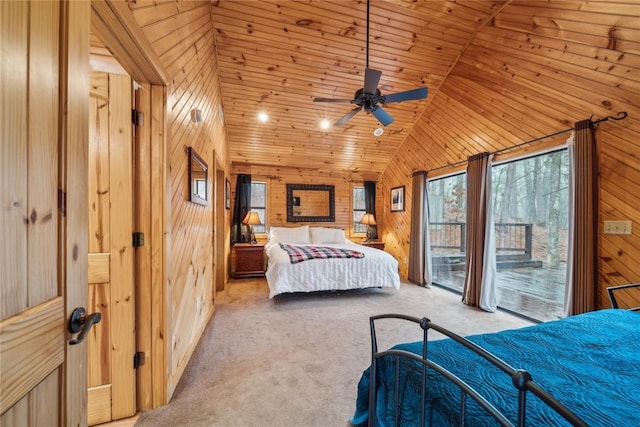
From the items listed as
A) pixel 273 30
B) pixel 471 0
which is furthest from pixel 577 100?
pixel 273 30

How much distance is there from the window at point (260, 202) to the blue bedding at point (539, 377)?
4.42 m

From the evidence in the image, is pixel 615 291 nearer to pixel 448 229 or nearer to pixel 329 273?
pixel 448 229

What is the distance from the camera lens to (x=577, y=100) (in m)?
2.39

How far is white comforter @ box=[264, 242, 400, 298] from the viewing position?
3.45m

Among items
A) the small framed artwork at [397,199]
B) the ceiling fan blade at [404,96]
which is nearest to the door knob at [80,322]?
the ceiling fan blade at [404,96]

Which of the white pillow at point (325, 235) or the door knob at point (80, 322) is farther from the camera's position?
the white pillow at point (325, 235)

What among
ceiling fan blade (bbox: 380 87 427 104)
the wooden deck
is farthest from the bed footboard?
the wooden deck

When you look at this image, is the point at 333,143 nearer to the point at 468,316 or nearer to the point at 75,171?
the point at 468,316

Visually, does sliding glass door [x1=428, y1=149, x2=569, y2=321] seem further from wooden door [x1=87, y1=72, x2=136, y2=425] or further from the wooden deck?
wooden door [x1=87, y1=72, x2=136, y2=425]

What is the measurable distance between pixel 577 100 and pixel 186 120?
138 inches

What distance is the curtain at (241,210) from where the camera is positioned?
201 inches

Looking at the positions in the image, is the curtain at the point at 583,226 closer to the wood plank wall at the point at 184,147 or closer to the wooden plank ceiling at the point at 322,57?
the wooden plank ceiling at the point at 322,57

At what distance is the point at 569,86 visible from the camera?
2385mm

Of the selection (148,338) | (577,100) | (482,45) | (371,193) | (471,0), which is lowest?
(148,338)
